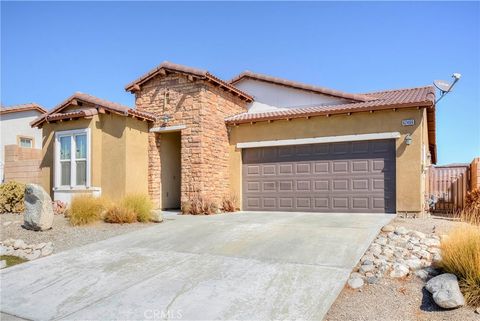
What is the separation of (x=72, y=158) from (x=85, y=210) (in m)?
4.23

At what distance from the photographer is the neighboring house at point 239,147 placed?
12328mm

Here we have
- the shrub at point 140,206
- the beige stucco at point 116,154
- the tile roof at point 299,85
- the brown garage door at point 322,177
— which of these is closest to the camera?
the shrub at point 140,206

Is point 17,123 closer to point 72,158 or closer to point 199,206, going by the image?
point 72,158

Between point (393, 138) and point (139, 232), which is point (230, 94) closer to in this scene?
point (393, 138)

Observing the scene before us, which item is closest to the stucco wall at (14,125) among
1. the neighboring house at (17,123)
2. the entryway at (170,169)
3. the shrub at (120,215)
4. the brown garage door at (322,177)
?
the neighboring house at (17,123)

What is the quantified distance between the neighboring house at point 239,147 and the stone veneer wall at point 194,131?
4cm

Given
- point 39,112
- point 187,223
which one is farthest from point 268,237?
point 39,112

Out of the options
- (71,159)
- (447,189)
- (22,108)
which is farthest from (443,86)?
(22,108)

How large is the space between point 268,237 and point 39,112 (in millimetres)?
20309

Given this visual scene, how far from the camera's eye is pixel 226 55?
17.7m

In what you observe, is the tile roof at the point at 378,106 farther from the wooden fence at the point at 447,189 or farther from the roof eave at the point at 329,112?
the wooden fence at the point at 447,189

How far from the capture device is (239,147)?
14836 mm

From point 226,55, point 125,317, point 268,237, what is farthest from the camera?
point 226,55

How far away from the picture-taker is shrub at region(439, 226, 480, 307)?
5.02m
